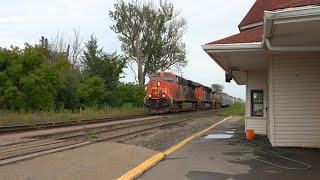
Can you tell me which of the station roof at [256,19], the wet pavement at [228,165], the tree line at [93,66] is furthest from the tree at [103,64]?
the wet pavement at [228,165]

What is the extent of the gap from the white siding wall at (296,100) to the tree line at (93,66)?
58.4 feet

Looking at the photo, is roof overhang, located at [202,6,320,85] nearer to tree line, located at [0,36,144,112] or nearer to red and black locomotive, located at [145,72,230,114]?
tree line, located at [0,36,144,112]

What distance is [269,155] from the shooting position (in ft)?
30.5

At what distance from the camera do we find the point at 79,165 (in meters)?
7.64

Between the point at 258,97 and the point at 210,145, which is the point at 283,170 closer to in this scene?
the point at 210,145

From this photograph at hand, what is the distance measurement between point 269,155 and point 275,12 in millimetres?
3782

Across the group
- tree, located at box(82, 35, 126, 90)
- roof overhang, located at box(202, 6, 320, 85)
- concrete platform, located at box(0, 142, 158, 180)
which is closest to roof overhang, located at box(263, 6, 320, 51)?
roof overhang, located at box(202, 6, 320, 85)

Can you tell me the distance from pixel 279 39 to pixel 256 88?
634cm

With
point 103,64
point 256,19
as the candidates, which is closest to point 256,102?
point 256,19

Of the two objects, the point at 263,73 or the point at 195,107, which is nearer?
the point at 263,73

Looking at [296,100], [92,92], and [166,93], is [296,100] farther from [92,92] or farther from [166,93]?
[92,92]

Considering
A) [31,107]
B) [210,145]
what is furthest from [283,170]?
[31,107]

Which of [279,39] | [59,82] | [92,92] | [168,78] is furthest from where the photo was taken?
[92,92]

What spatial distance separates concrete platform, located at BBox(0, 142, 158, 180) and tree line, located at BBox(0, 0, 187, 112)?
1640 centimetres
